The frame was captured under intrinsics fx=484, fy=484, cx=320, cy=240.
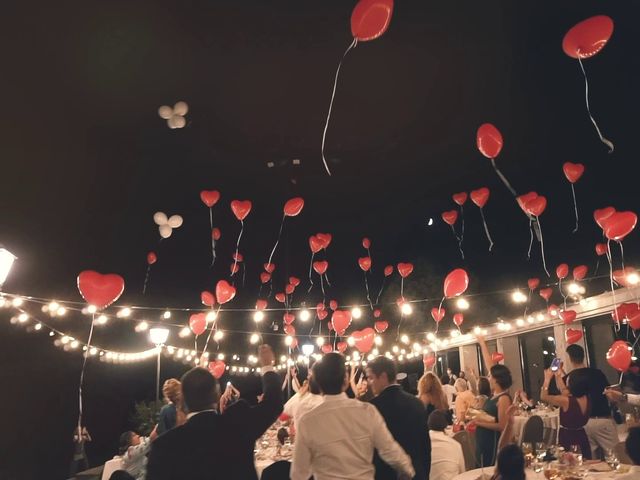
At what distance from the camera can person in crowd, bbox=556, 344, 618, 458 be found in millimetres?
5000

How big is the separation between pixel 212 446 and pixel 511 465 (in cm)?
146

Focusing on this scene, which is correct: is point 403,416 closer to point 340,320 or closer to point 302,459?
point 302,459

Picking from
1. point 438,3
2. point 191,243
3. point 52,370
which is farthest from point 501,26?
point 191,243

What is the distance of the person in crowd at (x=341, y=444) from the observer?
8.11 feet

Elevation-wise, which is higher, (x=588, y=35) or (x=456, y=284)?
(x=588, y=35)

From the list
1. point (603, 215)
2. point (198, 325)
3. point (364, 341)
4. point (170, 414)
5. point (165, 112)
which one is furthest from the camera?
point (364, 341)

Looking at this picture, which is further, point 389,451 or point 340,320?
point 340,320

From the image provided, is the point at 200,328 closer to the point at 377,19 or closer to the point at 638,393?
the point at 377,19

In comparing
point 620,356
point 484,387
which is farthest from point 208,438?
point 620,356

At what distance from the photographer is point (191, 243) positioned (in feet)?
46.6

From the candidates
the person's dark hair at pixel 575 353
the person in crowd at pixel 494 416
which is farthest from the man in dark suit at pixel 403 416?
the person's dark hair at pixel 575 353

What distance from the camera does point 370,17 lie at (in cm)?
346

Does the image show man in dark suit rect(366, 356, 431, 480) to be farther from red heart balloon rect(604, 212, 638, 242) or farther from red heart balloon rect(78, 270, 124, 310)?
red heart balloon rect(604, 212, 638, 242)

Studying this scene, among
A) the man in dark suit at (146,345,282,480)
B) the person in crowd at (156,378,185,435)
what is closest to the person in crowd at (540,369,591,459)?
the man in dark suit at (146,345,282,480)
